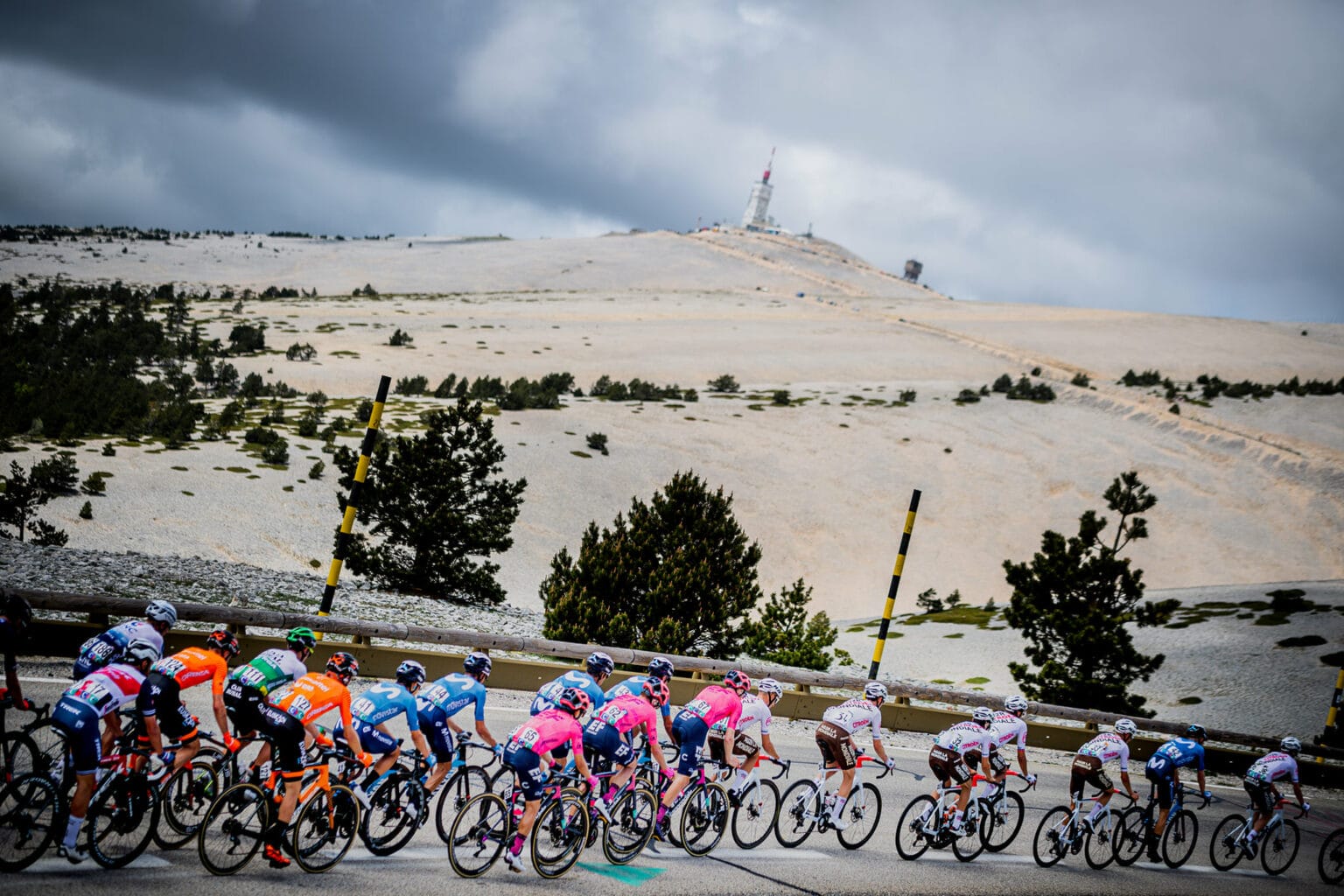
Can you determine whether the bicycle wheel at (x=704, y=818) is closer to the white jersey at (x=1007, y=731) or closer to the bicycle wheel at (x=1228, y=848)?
the white jersey at (x=1007, y=731)

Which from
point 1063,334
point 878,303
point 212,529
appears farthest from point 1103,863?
point 878,303

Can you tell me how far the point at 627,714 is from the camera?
1028 cm

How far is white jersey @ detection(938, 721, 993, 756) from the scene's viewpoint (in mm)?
12484

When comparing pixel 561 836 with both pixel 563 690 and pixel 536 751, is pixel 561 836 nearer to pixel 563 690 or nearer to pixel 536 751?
pixel 536 751

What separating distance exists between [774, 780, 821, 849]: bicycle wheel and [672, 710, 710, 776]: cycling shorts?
174cm

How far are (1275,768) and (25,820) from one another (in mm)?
16262

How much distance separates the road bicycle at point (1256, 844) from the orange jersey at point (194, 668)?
14301 millimetres

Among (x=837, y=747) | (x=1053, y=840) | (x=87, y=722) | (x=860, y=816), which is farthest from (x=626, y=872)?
(x=1053, y=840)

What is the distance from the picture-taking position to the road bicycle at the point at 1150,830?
547 inches

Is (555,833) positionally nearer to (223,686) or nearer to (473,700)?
(473,700)

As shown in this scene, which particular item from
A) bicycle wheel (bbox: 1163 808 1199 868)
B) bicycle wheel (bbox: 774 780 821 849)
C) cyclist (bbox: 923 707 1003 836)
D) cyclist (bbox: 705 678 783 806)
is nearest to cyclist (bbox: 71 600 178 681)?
cyclist (bbox: 705 678 783 806)

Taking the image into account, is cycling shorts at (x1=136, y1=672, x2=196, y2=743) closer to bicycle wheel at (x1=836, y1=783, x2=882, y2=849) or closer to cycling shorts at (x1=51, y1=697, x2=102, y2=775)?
cycling shorts at (x1=51, y1=697, x2=102, y2=775)

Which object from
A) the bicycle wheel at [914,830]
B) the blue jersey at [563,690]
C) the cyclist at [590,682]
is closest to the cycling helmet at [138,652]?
the blue jersey at [563,690]

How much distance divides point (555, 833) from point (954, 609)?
41.3 meters
